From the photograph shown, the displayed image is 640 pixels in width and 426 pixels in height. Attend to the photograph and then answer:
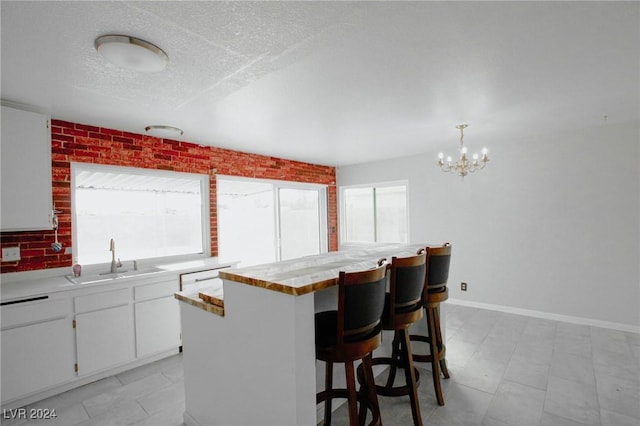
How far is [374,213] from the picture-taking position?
6121 millimetres

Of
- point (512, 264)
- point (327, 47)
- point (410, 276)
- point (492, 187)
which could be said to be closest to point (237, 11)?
point (327, 47)

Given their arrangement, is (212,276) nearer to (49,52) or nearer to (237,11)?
(49,52)

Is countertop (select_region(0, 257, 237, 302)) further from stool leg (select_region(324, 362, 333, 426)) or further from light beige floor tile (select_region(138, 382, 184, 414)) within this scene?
stool leg (select_region(324, 362, 333, 426))

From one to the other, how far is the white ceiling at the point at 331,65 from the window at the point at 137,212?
64 centimetres

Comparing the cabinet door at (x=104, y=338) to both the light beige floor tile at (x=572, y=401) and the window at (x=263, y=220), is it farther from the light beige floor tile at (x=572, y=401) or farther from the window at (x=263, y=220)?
the light beige floor tile at (x=572, y=401)

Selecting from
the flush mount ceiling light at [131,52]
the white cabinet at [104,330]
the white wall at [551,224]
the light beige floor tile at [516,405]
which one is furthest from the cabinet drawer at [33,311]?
the white wall at [551,224]

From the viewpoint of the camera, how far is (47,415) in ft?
7.80

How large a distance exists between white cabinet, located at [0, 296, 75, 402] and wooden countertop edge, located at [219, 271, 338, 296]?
6.51 feet

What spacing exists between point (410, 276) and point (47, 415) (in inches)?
116

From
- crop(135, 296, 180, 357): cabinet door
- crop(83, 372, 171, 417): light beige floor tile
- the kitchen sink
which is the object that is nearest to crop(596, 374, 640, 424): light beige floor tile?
crop(83, 372, 171, 417): light beige floor tile

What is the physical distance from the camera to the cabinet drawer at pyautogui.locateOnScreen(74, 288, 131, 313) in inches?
108

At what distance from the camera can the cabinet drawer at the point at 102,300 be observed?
2.74 metres

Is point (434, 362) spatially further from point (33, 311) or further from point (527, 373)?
point (33, 311)

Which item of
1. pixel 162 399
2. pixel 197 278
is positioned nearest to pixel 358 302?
pixel 162 399
